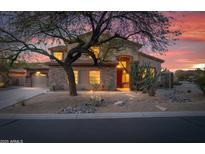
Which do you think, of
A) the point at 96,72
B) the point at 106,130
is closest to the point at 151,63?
the point at 96,72

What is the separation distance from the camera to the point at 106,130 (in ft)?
20.2

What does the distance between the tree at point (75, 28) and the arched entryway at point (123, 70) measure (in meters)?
5.12

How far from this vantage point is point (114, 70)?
16531 millimetres

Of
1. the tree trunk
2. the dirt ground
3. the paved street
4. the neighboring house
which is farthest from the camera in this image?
Answer: the neighboring house

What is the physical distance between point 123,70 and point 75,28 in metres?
8.35

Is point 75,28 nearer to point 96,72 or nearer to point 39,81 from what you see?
point 96,72

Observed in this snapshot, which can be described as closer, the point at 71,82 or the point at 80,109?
the point at 80,109

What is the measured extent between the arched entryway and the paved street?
746cm

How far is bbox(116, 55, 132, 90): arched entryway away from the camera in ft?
48.1

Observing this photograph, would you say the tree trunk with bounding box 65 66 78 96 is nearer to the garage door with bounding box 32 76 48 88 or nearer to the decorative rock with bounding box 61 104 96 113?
the decorative rock with bounding box 61 104 96 113

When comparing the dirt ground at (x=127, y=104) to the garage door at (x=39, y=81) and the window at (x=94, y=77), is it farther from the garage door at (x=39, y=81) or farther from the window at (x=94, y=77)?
the garage door at (x=39, y=81)

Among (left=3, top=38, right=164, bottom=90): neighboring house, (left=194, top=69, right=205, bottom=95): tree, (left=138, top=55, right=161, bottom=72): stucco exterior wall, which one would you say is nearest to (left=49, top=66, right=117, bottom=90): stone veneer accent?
(left=3, top=38, right=164, bottom=90): neighboring house
